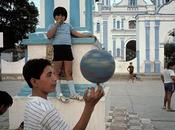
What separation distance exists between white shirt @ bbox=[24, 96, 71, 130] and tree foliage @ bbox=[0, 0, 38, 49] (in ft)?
118

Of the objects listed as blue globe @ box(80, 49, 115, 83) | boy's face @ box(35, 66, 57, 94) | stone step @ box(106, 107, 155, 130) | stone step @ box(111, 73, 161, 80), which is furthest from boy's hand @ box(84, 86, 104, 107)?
stone step @ box(111, 73, 161, 80)

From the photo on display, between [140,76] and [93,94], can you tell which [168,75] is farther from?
[140,76]

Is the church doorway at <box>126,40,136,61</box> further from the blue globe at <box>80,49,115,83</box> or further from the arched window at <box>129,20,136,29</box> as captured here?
the blue globe at <box>80,49,115,83</box>

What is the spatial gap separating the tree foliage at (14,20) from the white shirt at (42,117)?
35990mm

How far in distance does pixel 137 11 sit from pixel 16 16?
24125 millimetres

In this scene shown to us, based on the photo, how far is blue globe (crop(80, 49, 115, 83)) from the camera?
3.27m

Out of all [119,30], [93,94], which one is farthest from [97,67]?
[119,30]

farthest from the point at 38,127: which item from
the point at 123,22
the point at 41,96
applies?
the point at 123,22

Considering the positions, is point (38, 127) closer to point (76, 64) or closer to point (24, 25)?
point (76, 64)

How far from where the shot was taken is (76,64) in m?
8.27

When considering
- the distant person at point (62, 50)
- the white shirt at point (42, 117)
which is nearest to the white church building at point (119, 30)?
the distant person at point (62, 50)

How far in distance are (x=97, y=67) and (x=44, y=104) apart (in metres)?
0.44

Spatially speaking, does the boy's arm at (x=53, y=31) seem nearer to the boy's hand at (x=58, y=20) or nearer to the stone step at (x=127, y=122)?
the boy's hand at (x=58, y=20)

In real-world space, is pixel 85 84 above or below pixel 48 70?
below
